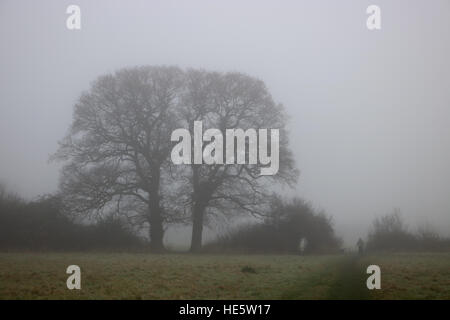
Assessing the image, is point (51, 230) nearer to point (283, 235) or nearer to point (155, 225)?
point (155, 225)

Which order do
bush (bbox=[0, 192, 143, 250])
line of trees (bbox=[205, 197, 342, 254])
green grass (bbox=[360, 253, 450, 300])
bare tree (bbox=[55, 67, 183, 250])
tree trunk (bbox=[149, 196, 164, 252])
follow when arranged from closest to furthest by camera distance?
green grass (bbox=[360, 253, 450, 300]), bush (bbox=[0, 192, 143, 250]), bare tree (bbox=[55, 67, 183, 250]), tree trunk (bbox=[149, 196, 164, 252]), line of trees (bbox=[205, 197, 342, 254])

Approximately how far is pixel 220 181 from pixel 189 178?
2.21m

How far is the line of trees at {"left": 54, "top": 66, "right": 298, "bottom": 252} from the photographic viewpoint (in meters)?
27.4

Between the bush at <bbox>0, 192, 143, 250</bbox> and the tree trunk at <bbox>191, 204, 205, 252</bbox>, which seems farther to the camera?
the tree trunk at <bbox>191, 204, 205, 252</bbox>

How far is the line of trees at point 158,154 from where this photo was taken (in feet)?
89.9

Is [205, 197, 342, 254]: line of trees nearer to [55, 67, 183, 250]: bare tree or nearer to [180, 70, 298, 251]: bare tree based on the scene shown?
[180, 70, 298, 251]: bare tree

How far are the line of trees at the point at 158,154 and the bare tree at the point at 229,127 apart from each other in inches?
2.8

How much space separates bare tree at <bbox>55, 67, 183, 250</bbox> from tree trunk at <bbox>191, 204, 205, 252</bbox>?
1975 mm

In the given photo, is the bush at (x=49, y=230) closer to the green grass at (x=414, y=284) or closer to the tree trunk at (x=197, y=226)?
the tree trunk at (x=197, y=226)

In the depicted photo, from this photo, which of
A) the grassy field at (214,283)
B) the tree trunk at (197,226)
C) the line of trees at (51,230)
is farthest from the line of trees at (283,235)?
the grassy field at (214,283)

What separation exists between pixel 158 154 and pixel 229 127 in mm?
5460

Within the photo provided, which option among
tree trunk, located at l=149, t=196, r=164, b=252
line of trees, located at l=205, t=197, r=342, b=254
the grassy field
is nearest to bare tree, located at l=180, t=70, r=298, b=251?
line of trees, located at l=205, t=197, r=342, b=254
